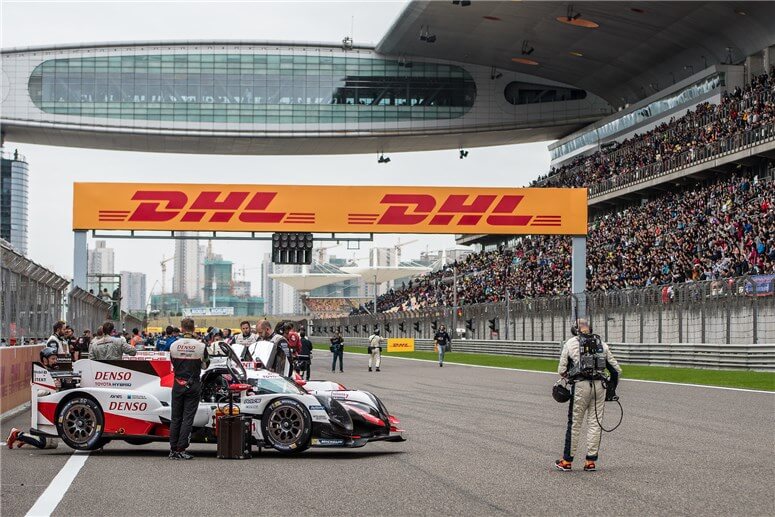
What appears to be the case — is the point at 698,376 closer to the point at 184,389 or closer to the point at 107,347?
the point at 107,347

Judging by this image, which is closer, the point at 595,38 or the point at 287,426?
the point at 287,426

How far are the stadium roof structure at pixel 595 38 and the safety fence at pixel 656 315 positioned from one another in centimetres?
1411

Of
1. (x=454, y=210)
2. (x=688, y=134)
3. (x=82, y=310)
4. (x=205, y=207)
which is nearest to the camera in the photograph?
(x=82, y=310)

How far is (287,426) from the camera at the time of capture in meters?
12.2

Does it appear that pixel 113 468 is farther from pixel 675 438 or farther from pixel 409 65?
pixel 409 65

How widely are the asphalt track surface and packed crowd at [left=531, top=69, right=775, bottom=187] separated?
29.3 m

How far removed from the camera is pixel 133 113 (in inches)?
2766

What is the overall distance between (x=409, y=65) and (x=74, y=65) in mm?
20341

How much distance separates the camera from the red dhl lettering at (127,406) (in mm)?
12445

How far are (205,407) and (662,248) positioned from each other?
31.8 m

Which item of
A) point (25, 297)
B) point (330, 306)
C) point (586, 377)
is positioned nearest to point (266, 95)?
point (25, 297)

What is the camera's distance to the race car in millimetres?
12188

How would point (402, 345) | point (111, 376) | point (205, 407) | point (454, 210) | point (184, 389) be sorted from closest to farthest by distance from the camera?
point (184, 389), point (205, 407), point (111, 376), point (454, 210), point (402, 345)

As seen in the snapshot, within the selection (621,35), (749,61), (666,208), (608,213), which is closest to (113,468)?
(666,208)
